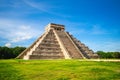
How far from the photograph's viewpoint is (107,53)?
80625mm

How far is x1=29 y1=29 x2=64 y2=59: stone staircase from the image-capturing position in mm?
40316

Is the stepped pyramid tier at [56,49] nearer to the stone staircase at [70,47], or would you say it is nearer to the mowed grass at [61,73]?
the stone staircase at [70,47]

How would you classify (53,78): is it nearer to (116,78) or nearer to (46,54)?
(116,78)

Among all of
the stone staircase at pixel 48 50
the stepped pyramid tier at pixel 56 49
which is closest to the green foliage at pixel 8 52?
the stepped pyramid tier at pixel 56 49

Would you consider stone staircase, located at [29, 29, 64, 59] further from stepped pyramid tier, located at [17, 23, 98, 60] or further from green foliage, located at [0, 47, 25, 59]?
green foliage, located at [0, 47, 25, 59]

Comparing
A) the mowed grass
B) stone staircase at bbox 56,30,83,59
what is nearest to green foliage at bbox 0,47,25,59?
stone staircase at bbox 56,30,83,59

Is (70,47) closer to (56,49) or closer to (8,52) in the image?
(56,49)

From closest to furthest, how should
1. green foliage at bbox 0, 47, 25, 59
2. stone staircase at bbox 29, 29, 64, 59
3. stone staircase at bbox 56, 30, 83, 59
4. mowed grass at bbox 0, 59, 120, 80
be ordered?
1. mowed grass at bbox 0, 59, 120, 80
2. stone staircase at bbox 29, 29, 64, 59
3. stone staircase at bbox 56, 30, 83, 59
4. green foliage at bbox 0, 47, 25, 59

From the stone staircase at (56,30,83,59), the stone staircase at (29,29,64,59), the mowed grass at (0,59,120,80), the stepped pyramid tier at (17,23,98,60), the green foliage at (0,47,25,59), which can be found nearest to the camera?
the mowed grass at (0,59,120,80)

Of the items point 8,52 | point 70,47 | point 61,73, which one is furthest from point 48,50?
point 61,73

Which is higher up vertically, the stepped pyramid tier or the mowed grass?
the stepped pyramid tier

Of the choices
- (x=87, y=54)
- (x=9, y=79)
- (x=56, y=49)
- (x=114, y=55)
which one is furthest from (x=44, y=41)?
(x=114, y=55)

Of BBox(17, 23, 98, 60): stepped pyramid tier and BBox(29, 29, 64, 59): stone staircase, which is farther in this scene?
BBox(17, 23, 98, 60): stepped pyramid tier

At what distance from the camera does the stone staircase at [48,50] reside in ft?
132
